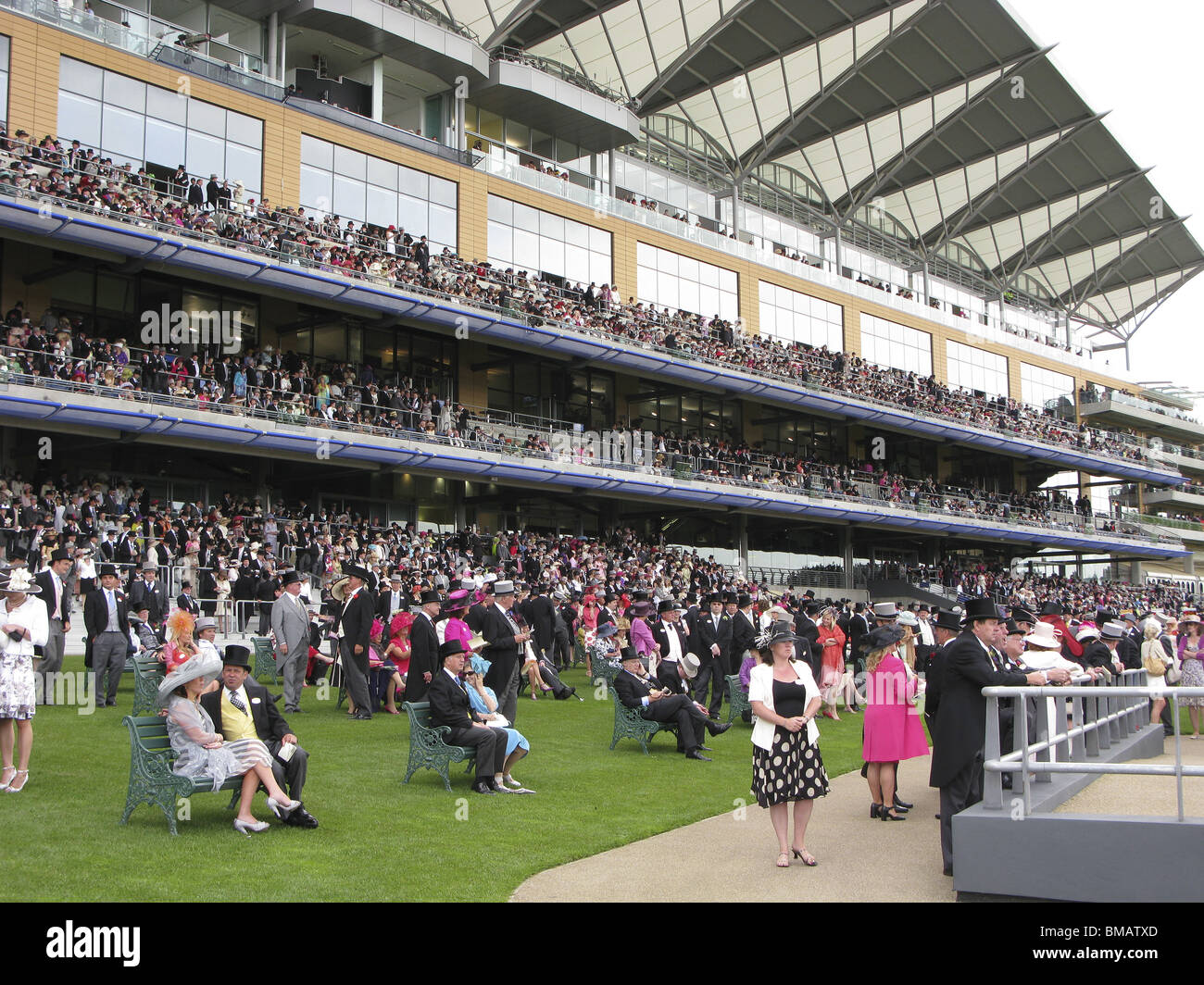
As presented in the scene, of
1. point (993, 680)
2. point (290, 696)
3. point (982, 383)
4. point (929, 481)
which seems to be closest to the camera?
point (993, 680)

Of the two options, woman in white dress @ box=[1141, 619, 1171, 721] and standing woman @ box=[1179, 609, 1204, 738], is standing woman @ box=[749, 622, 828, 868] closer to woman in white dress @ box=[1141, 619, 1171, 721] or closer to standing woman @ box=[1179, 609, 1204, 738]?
woman in white dress @ box=[1141, 619, 1171, 721]

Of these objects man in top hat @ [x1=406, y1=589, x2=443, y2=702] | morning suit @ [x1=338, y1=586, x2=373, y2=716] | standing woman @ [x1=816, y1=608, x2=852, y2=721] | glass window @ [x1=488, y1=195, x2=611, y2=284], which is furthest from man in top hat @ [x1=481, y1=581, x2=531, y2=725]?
glass window @ [x1=488, y1=195, x2=611, y2=284]

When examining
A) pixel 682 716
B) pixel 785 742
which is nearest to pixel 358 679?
pixel 682 716

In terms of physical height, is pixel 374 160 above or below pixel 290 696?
above

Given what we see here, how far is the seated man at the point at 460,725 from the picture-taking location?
34.0 ft

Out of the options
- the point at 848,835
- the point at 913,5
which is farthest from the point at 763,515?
the point at 848,835

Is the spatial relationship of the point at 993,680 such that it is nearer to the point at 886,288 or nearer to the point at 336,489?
the point at 336,489

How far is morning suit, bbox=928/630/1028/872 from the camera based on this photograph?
7836 millimetres

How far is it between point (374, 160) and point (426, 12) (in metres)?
5.92

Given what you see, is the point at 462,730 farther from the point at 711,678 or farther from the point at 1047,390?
the point at 1047,390

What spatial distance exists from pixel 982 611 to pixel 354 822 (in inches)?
198

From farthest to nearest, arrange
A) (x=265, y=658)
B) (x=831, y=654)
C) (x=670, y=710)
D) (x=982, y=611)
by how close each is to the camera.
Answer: (x=831, y=654) < (x=265, y=658) < (x=670, y=710) < (x=982, y=611)

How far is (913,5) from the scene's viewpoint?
4294 centimetres

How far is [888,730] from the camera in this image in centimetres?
973
